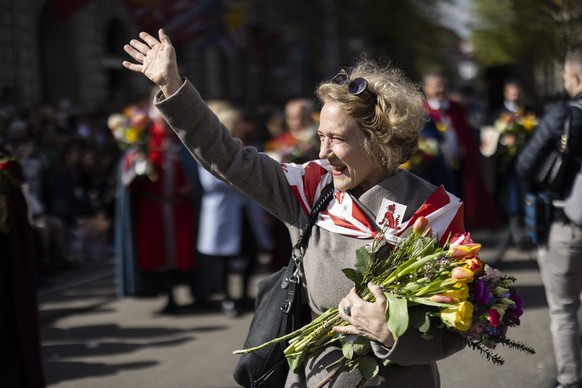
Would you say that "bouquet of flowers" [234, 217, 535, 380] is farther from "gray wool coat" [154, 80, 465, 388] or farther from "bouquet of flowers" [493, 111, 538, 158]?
"bouquet of flowers" [493, 111, 538, 158]

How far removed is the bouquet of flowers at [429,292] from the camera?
9.00ft

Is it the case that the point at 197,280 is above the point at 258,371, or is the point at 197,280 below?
below

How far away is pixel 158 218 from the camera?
8992mm

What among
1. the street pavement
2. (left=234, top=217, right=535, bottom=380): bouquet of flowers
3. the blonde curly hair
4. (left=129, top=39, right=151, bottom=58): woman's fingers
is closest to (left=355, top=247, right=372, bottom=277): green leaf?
(left=234, top=217, right=535, bottom=380): bouquet of flowers

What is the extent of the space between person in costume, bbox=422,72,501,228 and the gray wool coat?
6.45 meters

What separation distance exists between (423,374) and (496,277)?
432mm

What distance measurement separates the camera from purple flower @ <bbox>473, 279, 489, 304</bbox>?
282 centimetres

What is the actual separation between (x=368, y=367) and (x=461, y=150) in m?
7.58

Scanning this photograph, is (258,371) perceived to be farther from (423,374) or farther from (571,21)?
(571,21)

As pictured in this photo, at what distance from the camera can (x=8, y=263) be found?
5.31 metres

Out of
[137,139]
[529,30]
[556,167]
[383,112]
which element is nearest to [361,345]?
[383,112]

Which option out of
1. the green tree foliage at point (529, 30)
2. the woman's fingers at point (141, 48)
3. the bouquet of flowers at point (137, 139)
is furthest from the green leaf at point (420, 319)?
the bouquet of flowers at point (137, 139)

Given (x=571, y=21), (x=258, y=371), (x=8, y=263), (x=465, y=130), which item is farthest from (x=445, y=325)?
(x=465, y=130)

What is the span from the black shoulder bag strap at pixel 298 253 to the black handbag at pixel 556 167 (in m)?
2.42
